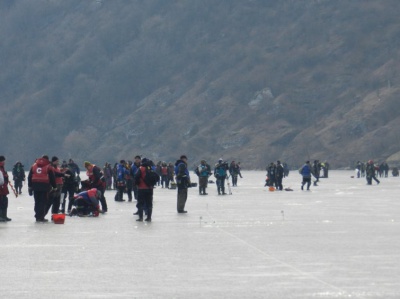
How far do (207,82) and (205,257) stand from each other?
434ft

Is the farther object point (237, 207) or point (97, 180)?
point (237, 207)

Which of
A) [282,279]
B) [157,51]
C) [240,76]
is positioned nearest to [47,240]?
[282,279]

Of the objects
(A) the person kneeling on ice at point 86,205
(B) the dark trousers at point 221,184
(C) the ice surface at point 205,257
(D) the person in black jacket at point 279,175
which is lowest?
(C) the ice surface at point 205,257

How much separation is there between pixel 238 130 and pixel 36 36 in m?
55.8

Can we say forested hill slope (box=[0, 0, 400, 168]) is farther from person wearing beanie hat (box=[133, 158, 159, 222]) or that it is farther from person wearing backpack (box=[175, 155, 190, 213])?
person wearing beanie hat (box=[133, 158, 159, 222])

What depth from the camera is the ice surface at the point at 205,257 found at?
12453 mm

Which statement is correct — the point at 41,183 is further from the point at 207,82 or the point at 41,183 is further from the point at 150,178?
the point at 207,82

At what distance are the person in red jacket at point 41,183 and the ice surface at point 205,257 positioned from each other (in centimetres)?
47

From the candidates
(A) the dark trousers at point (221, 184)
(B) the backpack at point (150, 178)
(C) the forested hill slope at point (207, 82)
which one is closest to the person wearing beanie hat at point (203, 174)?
(A) the dark trousers at point (221, 184)

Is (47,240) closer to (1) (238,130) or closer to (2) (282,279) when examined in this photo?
(2) (282,279)

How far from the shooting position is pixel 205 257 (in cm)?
1662

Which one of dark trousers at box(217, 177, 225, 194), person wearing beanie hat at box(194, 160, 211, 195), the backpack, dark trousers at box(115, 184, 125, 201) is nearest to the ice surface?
the backpack

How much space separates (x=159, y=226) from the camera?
81.4 ft

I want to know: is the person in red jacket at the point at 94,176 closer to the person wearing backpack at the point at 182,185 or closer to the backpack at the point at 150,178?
the person wearing backpack at the point at 182,185
